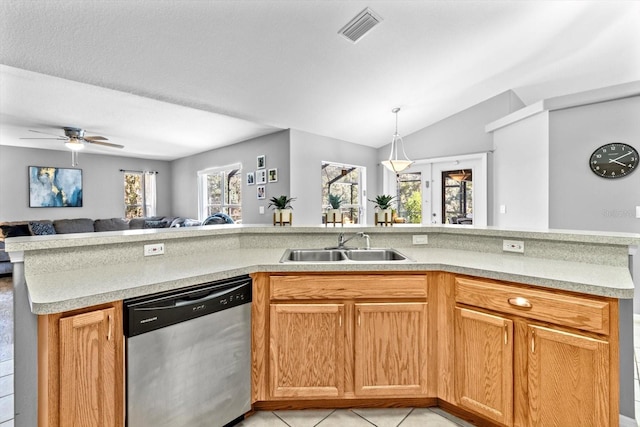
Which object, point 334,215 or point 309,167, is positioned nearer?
point 334,215

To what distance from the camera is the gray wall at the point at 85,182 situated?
18.6 feet

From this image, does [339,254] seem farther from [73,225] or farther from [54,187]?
[54,187]

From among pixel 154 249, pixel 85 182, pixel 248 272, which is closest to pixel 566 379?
pixel 248 272

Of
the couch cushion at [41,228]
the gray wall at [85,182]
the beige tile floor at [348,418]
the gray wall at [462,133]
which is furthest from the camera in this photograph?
the gray wall at [85,182]

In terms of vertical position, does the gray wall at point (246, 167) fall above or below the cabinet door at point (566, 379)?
above

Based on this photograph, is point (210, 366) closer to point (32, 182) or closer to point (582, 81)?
point (582, 81)

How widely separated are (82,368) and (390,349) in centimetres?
145

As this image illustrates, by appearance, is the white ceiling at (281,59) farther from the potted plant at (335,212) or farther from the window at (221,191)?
the window at (221,191)

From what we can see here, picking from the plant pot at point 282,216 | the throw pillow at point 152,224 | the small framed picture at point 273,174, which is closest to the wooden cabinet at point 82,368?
the plant pot at point 282,216

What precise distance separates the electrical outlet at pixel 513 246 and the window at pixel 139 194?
7.67 meters

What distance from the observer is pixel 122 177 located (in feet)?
22.9

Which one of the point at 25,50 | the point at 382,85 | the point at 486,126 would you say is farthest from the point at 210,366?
the point at 486,126

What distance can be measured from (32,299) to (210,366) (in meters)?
0.79

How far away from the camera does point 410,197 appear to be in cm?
571
